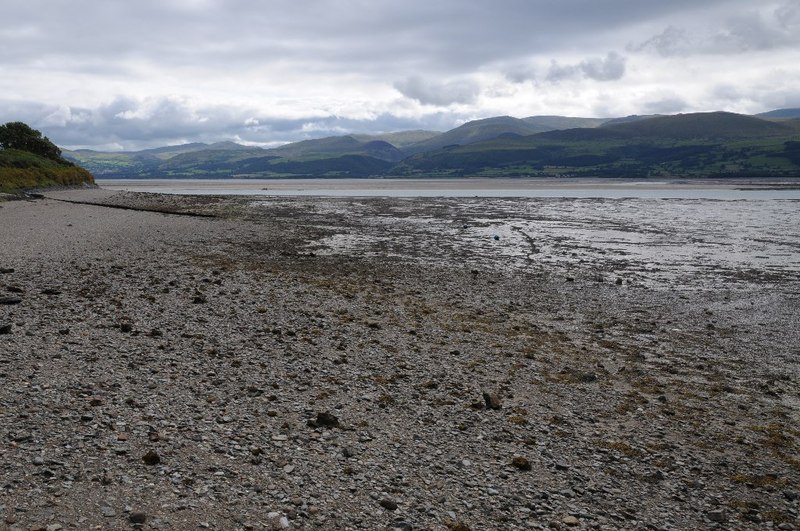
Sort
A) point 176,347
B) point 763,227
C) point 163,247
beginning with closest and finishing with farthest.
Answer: point 176,347 < point 163,247 < point 763,227

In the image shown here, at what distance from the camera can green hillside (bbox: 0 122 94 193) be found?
67.7 metres

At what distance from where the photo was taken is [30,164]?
7544 cm

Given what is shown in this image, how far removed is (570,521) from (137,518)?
198 inches

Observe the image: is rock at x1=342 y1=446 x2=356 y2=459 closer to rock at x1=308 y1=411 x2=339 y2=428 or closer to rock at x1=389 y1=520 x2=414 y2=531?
rock at x1=308 y1=411 x2=339 y2=428

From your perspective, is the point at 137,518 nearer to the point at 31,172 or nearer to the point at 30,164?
the point at 31,172

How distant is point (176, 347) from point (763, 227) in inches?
1947

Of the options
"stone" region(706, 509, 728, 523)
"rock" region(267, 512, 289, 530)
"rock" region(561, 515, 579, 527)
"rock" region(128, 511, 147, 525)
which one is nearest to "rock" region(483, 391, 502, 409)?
"rock" region(561, 515, 579, 527)

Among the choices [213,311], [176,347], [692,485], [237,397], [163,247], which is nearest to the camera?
[692,485]

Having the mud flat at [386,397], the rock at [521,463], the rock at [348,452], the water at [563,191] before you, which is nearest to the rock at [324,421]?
the mud flat at [386,397]

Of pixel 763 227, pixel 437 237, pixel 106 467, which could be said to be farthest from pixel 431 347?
pixel 763 227

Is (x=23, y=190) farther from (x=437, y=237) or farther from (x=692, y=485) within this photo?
(x=692, y=485)

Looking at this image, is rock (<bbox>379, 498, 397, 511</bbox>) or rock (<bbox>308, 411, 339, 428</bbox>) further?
rock (<bbox>308, 411, 339, 428</bbox>)

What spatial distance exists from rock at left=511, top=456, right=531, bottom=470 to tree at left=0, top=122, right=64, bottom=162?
97.6 meters

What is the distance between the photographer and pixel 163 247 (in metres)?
29.3
